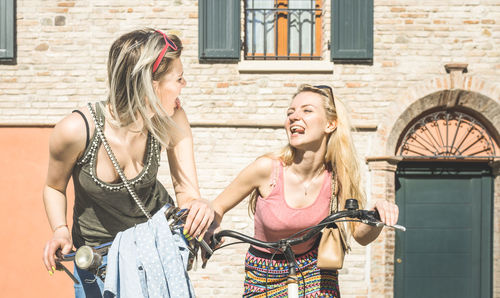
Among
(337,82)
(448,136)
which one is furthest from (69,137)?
(448,136)

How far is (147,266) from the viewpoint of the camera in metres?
2.23

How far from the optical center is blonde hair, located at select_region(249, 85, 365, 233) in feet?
10.2

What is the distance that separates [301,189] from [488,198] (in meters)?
5.67

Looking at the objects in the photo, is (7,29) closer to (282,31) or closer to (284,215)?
(282,31)

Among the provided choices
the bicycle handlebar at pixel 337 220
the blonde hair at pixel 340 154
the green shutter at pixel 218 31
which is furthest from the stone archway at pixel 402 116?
the bicycle handlebar at pixel 337 220

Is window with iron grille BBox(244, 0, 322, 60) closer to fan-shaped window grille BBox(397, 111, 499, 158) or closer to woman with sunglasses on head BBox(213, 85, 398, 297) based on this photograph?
fan-shaped window grille BBox(397, 111, 499, 158)

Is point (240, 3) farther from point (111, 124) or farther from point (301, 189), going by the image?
point (111, 124)

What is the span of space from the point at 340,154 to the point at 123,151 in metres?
1.32

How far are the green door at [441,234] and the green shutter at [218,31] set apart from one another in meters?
3.01

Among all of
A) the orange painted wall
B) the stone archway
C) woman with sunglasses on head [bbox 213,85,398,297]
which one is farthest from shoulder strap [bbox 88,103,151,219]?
the orange painted wall

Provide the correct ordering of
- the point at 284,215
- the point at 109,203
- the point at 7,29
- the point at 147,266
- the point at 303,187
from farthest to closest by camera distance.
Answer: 1. the point at 7,29
2. the point at 303,187
3. the point at 284,215
4. the point at 109,203
5. the point at 147,266

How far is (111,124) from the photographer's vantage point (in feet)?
7.79

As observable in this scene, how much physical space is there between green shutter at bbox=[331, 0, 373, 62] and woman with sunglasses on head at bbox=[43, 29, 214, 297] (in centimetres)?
521

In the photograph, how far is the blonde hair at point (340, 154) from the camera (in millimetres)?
3107
